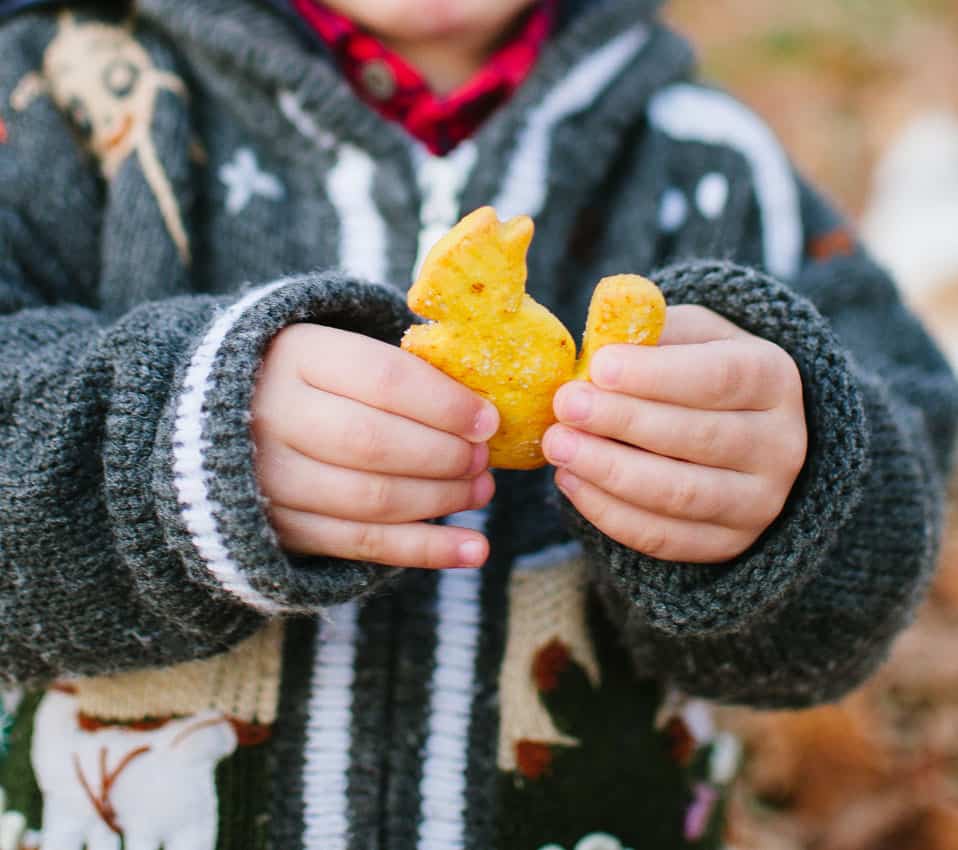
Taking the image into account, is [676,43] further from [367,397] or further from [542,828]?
[542,828]

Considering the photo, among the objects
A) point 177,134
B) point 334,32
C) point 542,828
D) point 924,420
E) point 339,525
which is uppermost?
point 334,32

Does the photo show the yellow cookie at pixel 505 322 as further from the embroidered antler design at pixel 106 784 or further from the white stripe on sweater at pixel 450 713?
the embroidered antler design at pixel 106 784

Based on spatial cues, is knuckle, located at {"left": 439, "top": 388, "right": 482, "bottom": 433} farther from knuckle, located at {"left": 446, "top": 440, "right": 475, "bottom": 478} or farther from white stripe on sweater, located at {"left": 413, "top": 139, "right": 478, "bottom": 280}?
white stripe on sweater, located at {"left": 413, "top": 139, "right": 478, "bottom": 280}

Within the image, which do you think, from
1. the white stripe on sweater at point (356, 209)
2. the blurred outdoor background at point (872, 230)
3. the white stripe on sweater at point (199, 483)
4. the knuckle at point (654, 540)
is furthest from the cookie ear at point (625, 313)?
the blurred outdoor background at point (872, 230)

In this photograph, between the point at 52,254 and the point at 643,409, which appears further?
the point at 52,254

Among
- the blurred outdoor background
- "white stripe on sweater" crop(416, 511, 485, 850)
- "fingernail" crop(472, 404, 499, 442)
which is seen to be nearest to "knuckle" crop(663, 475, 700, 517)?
"fingernail" crop(472, 404, 499, 442)

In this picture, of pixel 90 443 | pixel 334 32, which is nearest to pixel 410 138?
pixel 334 32

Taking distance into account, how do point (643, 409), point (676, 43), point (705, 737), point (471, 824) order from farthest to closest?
point (676, 43) < point (705, 737) < point (471, 824) < point (643, 409)
